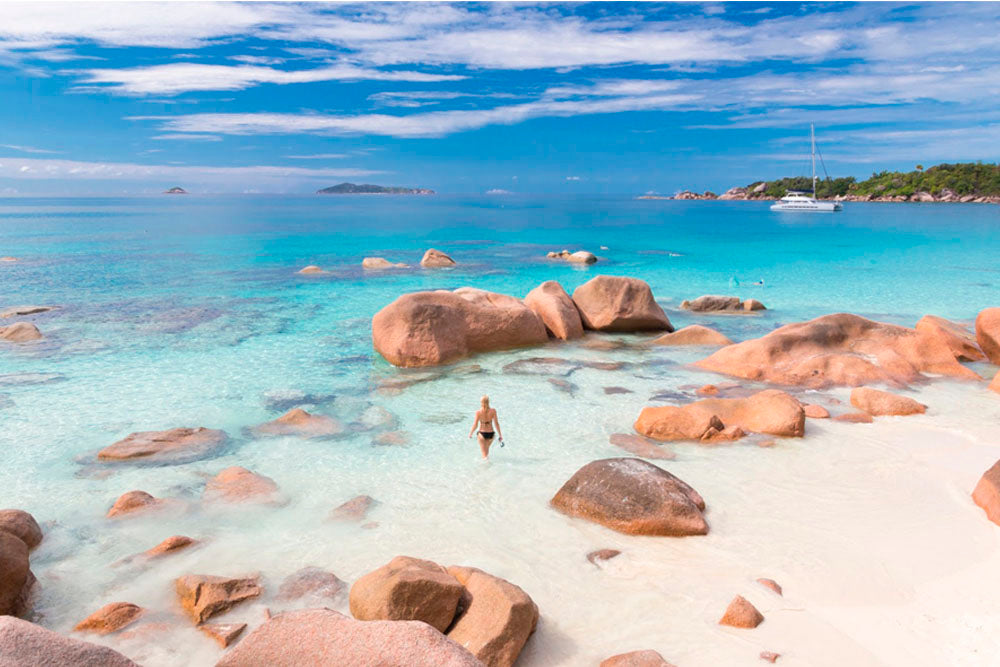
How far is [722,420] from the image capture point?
1155cm

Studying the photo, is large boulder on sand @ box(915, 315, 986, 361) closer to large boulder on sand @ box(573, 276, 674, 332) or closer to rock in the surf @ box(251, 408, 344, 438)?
large boulder on sand @ box(573, 276, 674, 332)

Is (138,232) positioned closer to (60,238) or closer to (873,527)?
(60,238)

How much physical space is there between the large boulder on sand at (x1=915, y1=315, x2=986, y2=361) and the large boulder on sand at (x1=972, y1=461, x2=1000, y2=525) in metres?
7.88

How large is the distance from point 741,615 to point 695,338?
12.4 m

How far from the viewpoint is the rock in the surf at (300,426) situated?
11.5m

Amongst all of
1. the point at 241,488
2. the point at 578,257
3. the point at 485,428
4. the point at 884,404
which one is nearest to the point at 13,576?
the point at 241,488

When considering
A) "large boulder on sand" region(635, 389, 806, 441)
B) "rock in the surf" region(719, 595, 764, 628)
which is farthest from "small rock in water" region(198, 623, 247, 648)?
"large boulder on sand" region(635, 389, 806, 441)

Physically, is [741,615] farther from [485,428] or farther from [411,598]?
[485,428]

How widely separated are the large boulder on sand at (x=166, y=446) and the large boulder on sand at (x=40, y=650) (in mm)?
6940

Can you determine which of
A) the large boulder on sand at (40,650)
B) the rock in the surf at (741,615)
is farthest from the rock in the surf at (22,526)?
the rock in the surf at (741,615)

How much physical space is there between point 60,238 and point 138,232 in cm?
868

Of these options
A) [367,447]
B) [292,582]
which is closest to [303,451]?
[367,447]

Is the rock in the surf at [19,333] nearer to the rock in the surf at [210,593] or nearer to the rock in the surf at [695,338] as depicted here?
the rock in the surf at [210,593]

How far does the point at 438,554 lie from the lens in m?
7.71
